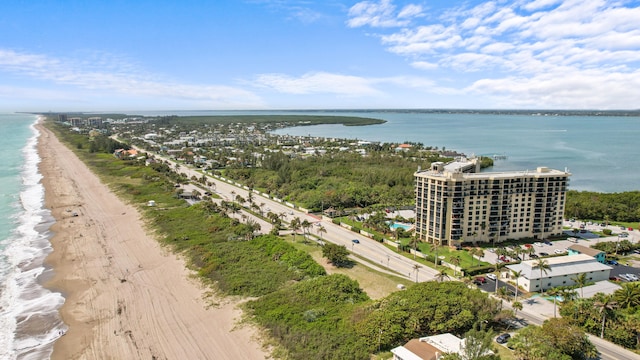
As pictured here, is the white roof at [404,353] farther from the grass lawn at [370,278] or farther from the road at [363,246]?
the road at [363,246]

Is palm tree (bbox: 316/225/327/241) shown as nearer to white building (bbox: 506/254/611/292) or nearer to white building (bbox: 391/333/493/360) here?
white building (bbox: 506/254/611/292)

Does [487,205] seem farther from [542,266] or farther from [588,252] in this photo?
[542,266]

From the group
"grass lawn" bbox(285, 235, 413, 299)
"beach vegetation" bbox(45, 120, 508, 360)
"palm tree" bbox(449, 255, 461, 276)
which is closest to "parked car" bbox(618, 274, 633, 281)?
"palm tree" bbox(449, 255, 461, 276)

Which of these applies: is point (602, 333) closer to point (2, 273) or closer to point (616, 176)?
point (2, 273)

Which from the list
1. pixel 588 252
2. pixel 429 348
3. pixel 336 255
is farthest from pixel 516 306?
pixel 588 252

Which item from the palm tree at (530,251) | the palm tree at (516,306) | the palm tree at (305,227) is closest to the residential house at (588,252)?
the palm tree at (530,251)
